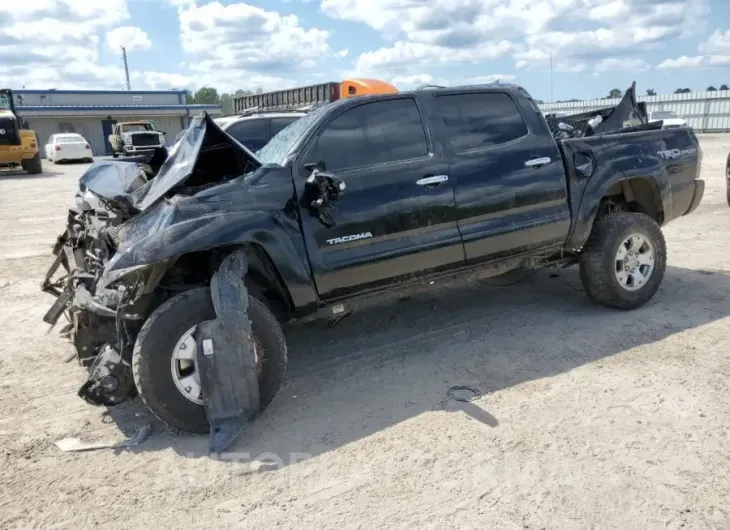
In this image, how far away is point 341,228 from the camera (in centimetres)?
426

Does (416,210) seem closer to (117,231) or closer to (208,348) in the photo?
(208,348)

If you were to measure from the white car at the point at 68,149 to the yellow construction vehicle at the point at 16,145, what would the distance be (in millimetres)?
6152

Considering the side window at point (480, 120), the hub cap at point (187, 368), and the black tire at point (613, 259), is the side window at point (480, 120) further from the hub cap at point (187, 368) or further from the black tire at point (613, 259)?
the hub cap at point (187, 368)

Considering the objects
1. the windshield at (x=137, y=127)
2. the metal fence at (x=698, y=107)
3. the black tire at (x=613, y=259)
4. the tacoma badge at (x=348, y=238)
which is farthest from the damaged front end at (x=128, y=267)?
the windshield at (x=137, y=127)

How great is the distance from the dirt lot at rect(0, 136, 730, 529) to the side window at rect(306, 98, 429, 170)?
155cm

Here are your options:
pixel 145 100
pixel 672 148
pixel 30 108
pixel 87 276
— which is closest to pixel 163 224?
pixel 87 276

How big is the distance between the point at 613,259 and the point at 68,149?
102ft

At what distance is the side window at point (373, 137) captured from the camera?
4.41m

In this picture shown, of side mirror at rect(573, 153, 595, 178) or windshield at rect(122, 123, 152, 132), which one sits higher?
windshield at rect(122, 123, 152, 132)

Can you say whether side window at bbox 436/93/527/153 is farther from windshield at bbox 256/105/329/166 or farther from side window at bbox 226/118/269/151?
side window at bbox 226/118/269/151

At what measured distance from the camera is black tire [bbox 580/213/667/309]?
5336mm

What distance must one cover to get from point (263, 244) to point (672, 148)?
13.5 ft

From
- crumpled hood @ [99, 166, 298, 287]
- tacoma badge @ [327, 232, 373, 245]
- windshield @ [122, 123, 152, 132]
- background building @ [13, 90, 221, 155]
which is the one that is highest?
background building @ [13, 90, 221, 155]

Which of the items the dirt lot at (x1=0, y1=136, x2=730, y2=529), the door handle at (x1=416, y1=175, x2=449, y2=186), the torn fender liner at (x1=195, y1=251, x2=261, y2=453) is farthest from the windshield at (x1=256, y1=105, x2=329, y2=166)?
the dirt lot at (x1=0, y1=136, x2=730, y2=529)
